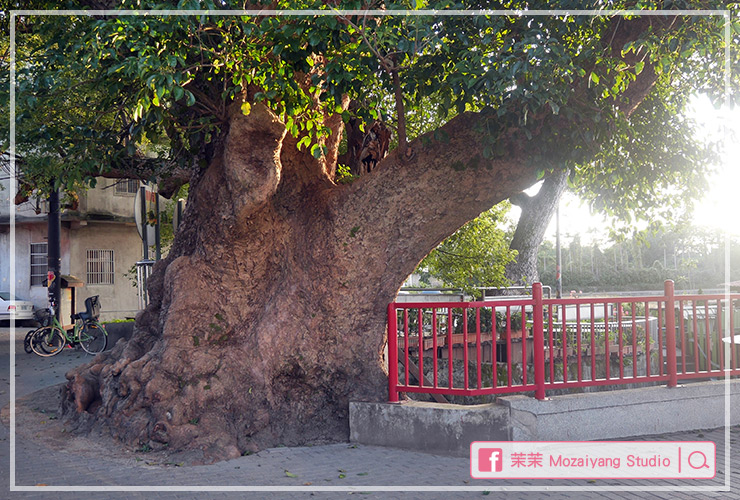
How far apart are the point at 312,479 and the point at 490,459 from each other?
1.80 metres

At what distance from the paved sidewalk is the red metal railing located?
94cm

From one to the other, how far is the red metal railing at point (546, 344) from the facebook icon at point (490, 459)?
58 cm

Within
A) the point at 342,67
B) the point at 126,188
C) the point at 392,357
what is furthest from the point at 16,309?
the point at 342,67

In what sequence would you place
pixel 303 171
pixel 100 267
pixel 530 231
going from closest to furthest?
pixel 303 171, pixel 530 231, pixel 100 267

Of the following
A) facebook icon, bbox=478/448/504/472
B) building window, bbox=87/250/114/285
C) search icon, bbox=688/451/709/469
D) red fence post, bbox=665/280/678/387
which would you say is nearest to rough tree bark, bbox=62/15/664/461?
facebook icon, bbox=478/448/504/472

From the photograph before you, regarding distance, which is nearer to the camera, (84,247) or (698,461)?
(698,461)

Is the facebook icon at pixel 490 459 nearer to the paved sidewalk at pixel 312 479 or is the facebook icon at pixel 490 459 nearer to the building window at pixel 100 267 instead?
the paved sidewalk at pixel 312 479

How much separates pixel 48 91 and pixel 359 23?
3787mm

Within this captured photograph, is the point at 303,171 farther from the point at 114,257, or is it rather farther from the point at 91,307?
the point at 114,257

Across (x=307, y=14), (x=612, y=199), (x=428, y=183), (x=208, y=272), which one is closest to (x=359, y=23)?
(x=307, y=14)

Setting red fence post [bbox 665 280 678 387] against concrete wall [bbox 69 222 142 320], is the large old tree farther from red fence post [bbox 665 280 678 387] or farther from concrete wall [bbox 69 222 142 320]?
concrete wall [bbox 69 222 142 320]

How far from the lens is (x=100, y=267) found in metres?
27.8

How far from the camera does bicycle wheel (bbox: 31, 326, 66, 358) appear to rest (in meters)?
15.5

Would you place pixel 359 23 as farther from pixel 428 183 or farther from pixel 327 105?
pixel 428 183
